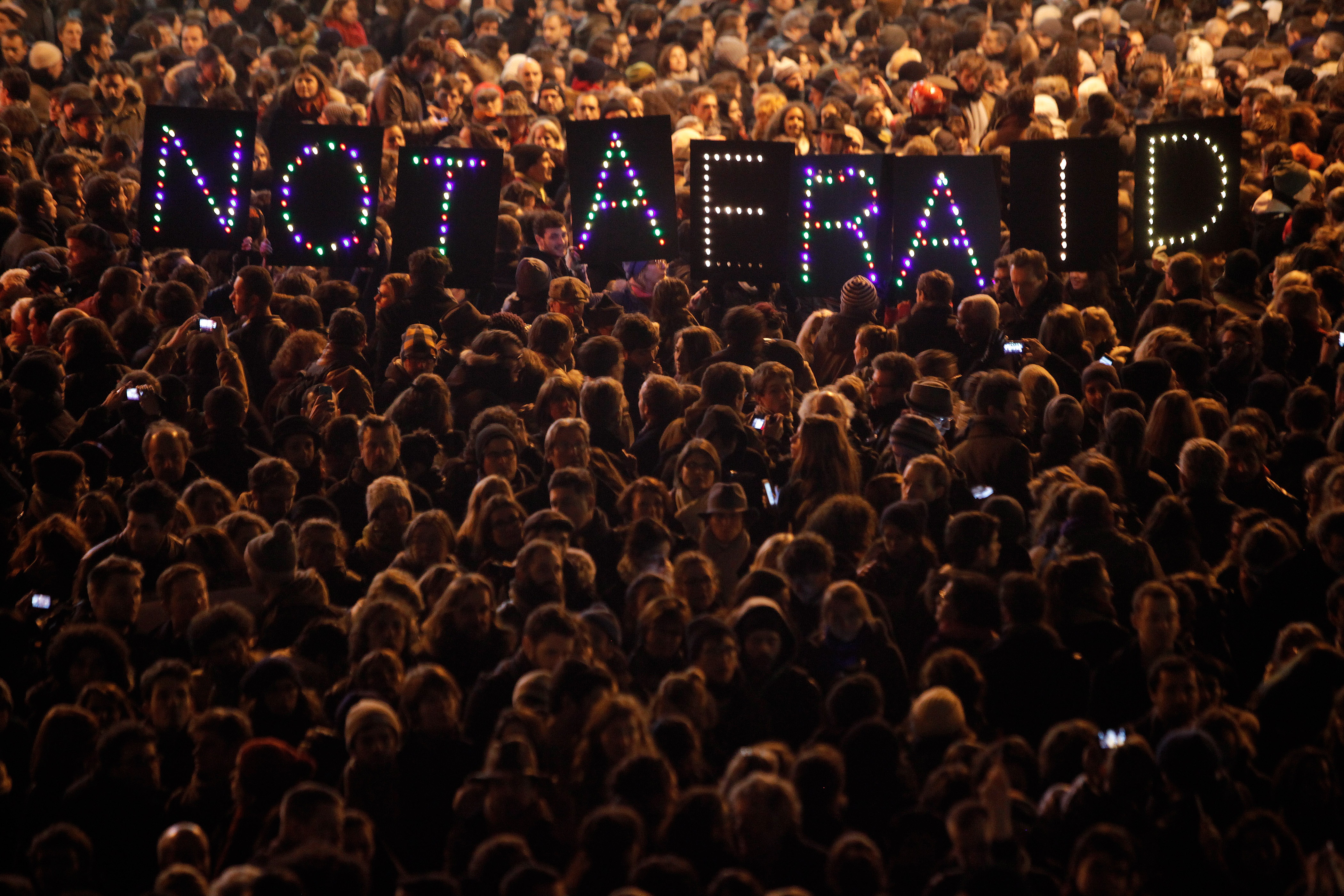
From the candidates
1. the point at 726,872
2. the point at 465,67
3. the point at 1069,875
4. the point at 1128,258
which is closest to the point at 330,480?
the point at 726,872

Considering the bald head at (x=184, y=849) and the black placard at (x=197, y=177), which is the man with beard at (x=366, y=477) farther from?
the black placard at (x=197, y=177)

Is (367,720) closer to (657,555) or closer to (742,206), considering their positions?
(657,555)

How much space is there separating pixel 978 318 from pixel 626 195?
9.42ft

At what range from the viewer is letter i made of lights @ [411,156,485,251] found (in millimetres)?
11195

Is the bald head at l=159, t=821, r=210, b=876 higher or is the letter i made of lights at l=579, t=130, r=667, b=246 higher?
the letter i made of lights at l=579, t=130, r=667, b=246

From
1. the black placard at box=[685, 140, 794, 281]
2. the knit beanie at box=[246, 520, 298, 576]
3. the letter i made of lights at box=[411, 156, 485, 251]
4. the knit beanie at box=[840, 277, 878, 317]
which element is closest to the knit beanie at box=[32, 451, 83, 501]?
the knit beanie at box=[246, 520, 298, 576]

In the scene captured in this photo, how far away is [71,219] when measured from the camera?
12117mm

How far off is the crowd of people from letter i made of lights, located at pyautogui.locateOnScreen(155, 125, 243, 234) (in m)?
0.38

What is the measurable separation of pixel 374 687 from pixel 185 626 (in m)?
1.14

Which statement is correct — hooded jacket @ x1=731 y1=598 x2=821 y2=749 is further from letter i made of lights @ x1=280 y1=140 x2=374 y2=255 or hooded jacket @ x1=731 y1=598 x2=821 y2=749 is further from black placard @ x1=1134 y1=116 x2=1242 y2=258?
black placard @ x1=1134 y1=116 x2=1242 y2=258

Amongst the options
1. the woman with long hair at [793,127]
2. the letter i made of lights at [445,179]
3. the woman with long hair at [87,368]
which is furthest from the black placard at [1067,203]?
the woman with long hair at [87,368]

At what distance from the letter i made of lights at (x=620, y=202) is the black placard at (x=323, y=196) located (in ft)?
5.22

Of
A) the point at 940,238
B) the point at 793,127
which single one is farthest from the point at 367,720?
the point at 793,127

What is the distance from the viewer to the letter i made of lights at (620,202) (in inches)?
449
